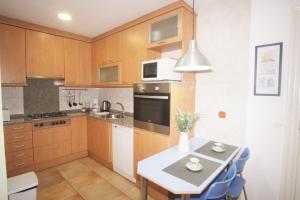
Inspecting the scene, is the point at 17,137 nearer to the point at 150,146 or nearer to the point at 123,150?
the point at 123,150

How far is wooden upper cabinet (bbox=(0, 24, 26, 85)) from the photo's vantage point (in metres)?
2.51

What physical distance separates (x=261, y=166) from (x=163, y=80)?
1.43m

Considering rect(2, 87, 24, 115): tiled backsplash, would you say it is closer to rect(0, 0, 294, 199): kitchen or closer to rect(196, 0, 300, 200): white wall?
rect(0, 0, 294, 199): kitchen

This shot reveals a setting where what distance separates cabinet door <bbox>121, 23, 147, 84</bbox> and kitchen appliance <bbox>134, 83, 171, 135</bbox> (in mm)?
371

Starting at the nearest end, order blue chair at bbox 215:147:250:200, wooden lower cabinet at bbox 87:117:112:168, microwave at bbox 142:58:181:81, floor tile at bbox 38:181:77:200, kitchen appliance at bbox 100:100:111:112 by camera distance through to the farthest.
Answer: blue chair at bbox 215:147:250:200 → microwave at bbox 142:58:181:81 → floor tile at bbox 38:181:77:200 → wooden lower cabinet at bbox 87:117:112:168 → kitchen appliance at bbox 100:100:111:112

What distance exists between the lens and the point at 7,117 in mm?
2555

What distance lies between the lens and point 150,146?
81.7 inches

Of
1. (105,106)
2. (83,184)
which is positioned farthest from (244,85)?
(105,106)

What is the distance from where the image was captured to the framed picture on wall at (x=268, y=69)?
161cm

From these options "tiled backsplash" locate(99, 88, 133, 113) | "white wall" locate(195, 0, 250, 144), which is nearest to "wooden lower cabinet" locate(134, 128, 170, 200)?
"white wall" locate(195, 0, 250, 144)

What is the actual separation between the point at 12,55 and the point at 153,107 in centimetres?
246

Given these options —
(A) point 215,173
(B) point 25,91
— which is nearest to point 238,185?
(A) point 215,173

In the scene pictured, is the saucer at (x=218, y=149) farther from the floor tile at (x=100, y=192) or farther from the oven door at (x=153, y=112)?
the floor tile at (x=100, y=192)

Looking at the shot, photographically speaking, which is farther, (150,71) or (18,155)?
(18,155)
